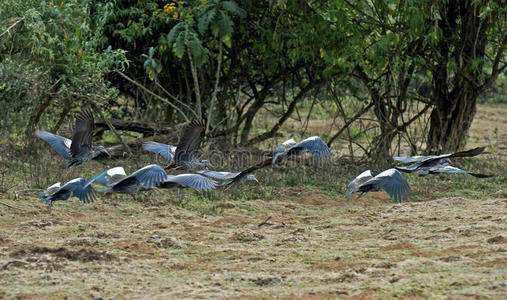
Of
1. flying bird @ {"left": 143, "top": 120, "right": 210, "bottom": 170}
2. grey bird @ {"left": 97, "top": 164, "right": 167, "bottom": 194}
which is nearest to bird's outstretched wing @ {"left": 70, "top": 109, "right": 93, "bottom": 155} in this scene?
flying bird @ {"left": 143, "top": 120, "right": 210, "bottom": 170}

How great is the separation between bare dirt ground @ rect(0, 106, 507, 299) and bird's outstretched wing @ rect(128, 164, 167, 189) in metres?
0.61

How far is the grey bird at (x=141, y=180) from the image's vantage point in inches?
231

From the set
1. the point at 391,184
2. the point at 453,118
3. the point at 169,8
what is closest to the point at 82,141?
the point at 391,184

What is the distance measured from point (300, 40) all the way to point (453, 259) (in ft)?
17.7

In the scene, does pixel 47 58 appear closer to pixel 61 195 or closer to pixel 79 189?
pixel 61 195

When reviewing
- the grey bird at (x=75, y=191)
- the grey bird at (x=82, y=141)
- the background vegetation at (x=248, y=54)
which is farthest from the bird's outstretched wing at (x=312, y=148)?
the background vegetation at (x=248, y=54)

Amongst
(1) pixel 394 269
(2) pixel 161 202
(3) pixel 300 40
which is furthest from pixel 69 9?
(1) pixel 394 269

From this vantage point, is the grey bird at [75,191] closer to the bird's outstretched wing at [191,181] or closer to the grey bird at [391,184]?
the bird's outstretched wing at [191,181]

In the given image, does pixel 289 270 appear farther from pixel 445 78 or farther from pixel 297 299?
pixel 445 78

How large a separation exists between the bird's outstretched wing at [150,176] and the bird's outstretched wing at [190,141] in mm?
979

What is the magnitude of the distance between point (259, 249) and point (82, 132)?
2.16 meters

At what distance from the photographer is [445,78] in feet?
35.8

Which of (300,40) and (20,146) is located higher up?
(300,40)

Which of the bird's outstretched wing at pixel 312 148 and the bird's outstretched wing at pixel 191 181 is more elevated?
the bird's outstretched wing at pixel 312 148
